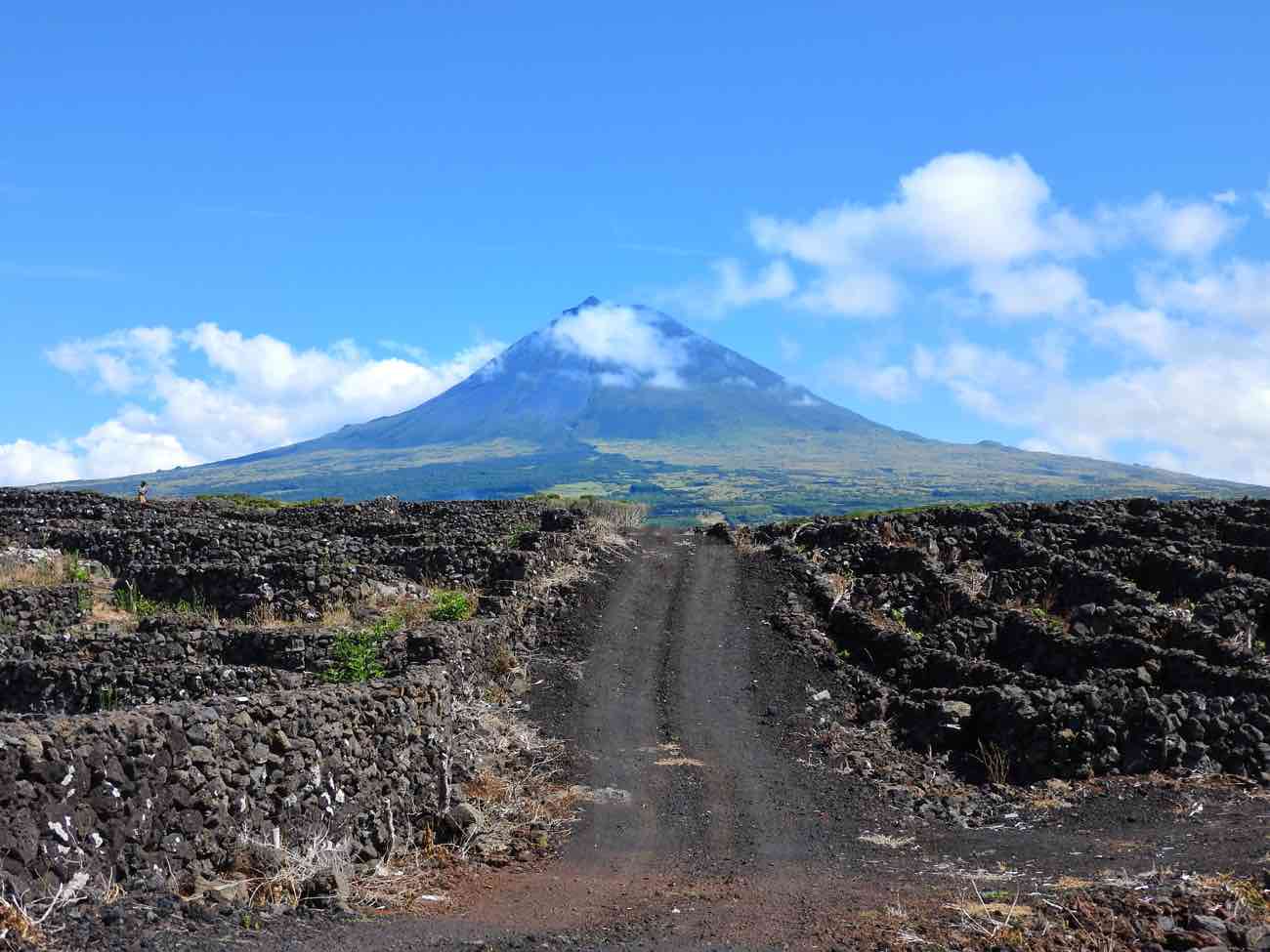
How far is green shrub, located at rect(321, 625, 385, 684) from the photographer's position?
1752cm

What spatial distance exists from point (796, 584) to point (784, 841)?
1456cm

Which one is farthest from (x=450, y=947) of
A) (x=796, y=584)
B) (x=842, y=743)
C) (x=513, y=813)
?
(x=796, y=584)

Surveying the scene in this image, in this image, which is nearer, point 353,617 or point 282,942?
point 282,942

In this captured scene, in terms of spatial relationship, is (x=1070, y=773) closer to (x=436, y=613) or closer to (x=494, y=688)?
(x=494, y=688)

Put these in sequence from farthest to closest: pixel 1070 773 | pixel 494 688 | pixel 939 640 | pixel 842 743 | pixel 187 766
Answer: pixel 939 640, pixel 494 688, pixel 842 743, pixel 1070 773, pixel 187 766

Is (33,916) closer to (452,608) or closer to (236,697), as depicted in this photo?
(236,697)

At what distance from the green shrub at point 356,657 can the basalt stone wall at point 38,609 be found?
623cm

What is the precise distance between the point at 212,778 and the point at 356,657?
682 centimetres

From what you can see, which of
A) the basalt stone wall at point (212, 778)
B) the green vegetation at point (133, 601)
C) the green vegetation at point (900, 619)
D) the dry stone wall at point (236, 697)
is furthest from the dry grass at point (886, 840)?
the green vegetation at point (133, 601)

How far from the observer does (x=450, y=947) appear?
34.2 feet

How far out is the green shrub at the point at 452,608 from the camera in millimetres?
24016

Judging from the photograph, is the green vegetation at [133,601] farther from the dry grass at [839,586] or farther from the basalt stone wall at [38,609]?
the dry grass at [839,586]

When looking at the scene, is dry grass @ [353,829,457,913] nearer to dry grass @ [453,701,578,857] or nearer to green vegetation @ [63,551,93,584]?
dry grass @ [453,701,578,857]

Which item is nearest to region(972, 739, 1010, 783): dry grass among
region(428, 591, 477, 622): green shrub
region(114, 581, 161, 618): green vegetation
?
region(428, 591, 477, 622): green shrub
